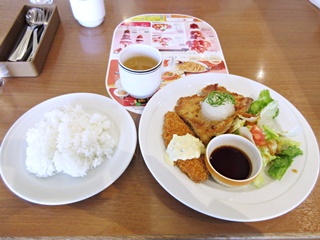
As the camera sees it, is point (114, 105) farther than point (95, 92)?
No

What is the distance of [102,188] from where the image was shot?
843 millimetres

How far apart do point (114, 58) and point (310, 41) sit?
1232 millimetres

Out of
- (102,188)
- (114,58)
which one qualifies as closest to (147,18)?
(114,58)

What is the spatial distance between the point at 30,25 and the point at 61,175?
100cm

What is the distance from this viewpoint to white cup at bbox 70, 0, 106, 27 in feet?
4.71

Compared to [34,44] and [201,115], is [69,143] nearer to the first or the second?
[201,115]

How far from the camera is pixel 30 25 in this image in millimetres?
1449

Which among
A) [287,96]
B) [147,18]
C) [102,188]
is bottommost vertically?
[287,96]

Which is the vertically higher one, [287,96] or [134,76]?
[134,76]

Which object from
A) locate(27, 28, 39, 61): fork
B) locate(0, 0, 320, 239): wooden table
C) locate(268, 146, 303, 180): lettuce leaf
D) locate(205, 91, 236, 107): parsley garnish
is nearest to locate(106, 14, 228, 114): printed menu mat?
locate(0, 0, 320, 239): wooden table

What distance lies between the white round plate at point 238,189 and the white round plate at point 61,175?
3.3 inches

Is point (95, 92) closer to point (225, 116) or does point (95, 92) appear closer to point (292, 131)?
point (225, 116)

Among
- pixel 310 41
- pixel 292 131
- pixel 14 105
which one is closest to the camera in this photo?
pixel 292 131

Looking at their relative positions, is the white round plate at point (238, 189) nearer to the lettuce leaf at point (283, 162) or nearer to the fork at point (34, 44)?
the lettuce leaf at point (283, 162)
